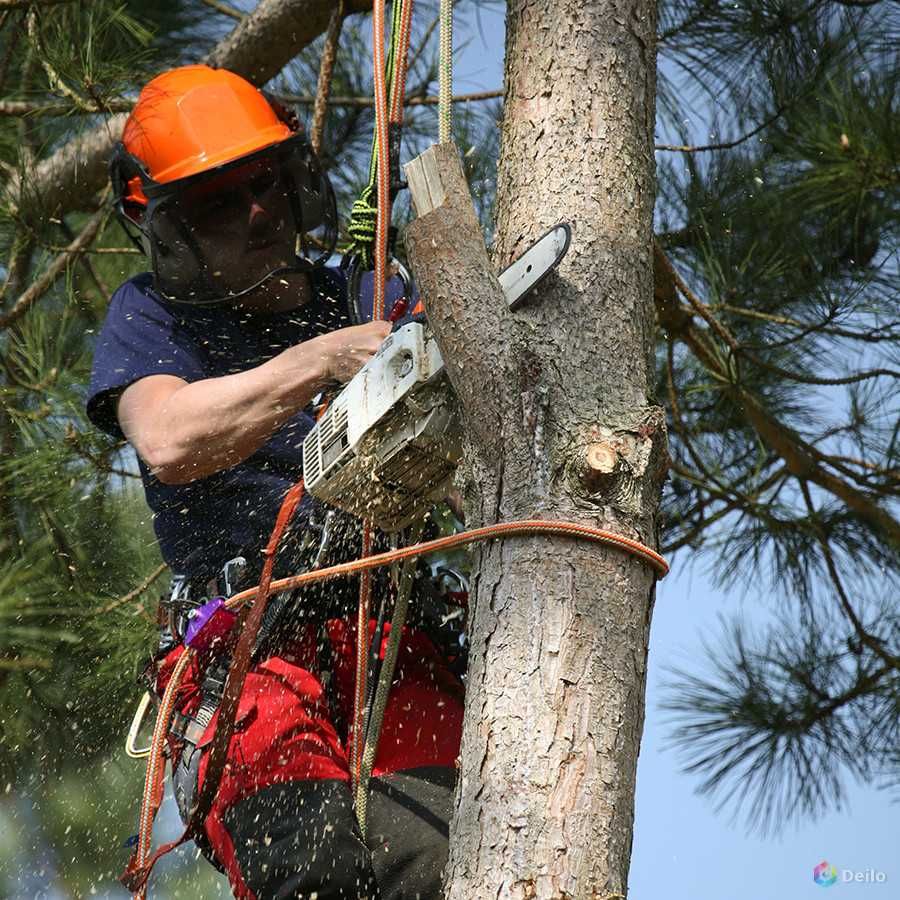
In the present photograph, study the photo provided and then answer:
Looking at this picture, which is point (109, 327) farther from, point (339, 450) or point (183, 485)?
point (339, 450)

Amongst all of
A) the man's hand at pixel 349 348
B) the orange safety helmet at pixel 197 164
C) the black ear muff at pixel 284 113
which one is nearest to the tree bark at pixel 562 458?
the man's hand at pixel 349 348

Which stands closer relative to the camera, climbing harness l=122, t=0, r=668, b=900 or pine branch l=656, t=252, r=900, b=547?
climbing harness l=122, t=0, r=668, b=900

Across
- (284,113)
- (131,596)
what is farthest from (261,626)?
(131,596)

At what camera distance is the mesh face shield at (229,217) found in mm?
2447

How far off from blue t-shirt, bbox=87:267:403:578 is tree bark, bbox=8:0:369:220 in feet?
3.02

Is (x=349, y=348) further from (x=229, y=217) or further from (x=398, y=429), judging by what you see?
(x=229, y=217)

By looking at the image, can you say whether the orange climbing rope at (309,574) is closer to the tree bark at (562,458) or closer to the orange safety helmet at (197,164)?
the tree bark at (562,458)

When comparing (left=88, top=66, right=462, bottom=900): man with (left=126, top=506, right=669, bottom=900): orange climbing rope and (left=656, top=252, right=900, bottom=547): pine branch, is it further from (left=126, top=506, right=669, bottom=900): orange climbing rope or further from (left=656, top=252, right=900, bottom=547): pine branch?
(left=656, top=252, right=900, bottom=547): pine branch

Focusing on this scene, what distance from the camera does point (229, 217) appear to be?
8.27 feet

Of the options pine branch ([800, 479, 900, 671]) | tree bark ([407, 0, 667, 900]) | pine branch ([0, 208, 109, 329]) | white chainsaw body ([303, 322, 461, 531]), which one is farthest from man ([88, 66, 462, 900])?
pine branch ([800, 479, 900, 671])

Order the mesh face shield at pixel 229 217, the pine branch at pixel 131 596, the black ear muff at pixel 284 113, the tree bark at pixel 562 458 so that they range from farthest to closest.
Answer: the pine branch at pixel 131 596, the black ear muff at pixel 284 113, the mesh face shield at pixel 229 217, the tree bark at pixel 562 458

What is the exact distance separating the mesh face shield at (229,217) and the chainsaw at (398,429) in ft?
1.90

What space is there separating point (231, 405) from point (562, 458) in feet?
2.21

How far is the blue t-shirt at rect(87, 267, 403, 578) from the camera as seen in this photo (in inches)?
88.7
